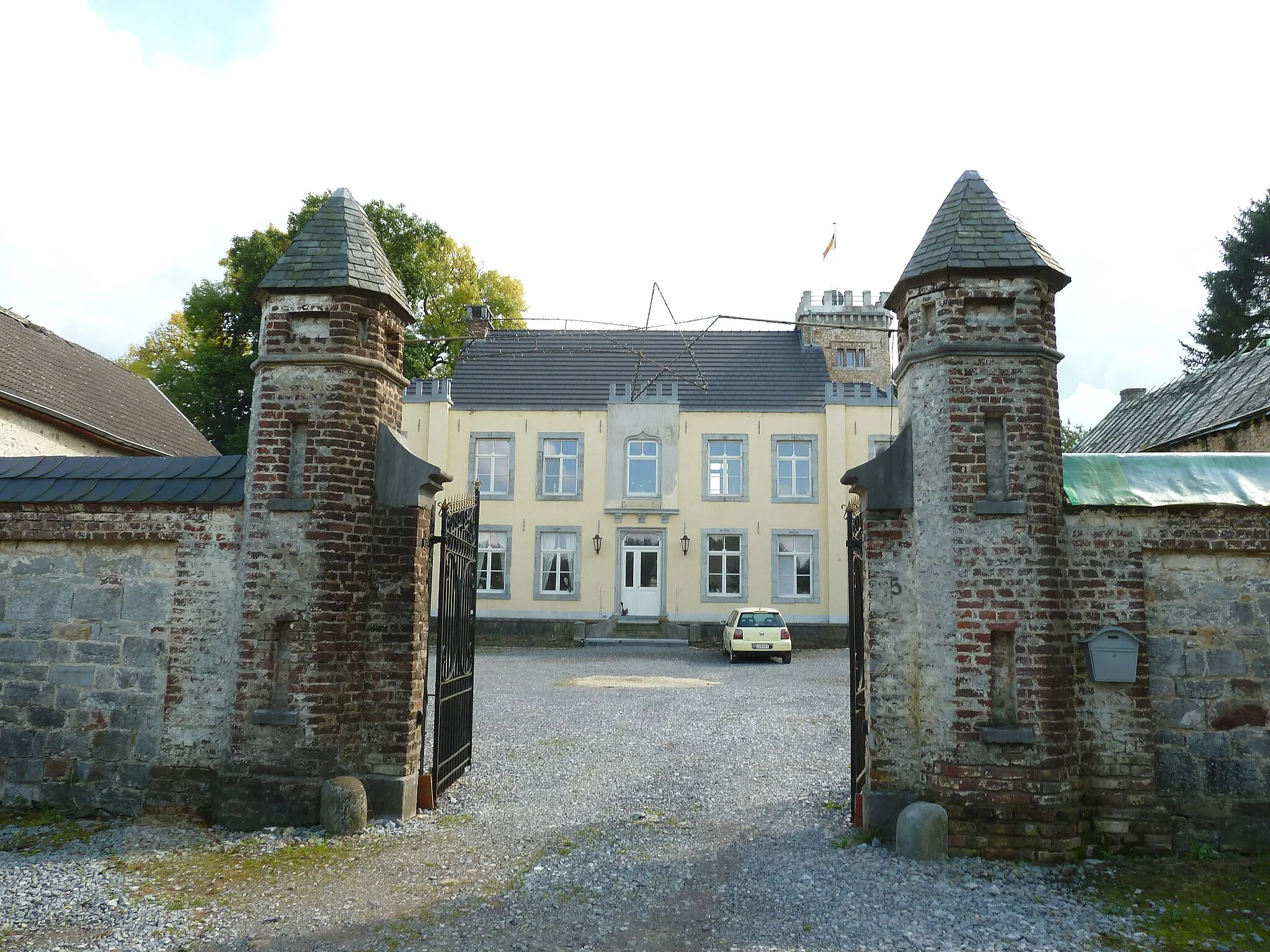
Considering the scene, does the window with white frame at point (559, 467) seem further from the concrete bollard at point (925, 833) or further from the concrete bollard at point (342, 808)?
the concrete bollard at point (925, 833)

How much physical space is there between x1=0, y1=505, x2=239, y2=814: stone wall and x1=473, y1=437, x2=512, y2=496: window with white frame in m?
18.4

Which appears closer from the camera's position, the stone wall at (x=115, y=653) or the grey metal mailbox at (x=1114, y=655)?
the grey metal mailbox at (x=1114, y=655)

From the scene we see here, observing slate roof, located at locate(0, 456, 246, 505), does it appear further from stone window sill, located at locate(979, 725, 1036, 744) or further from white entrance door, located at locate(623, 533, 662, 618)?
white entrance door, located at locate(623, 533, 662, 618)

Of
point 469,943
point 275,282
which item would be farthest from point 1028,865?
point 275,282

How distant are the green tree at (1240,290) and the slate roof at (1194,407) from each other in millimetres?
12006

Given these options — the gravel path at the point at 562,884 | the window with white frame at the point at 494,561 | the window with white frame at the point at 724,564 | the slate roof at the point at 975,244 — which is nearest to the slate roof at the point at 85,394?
the window with white frame at the point at 494,561

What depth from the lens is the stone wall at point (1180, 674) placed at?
6152 millimetres

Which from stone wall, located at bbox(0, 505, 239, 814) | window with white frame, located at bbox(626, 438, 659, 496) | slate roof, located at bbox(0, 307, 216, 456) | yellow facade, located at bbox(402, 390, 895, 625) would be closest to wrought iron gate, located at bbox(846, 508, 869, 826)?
stone wall, located at bbox(0, 505, 239, 814)

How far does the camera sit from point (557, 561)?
25438mm

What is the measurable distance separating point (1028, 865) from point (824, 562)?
19.3m

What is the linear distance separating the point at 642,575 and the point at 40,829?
63.4 feet

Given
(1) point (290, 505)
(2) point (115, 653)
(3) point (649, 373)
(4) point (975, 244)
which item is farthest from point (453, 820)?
(3) point (649, 373)

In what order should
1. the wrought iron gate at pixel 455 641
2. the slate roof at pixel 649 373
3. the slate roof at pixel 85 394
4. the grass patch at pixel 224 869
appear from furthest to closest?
1. the slate roof at pixel 649 373
2. the slate roof at pixel 85 394
3. the wrought iron gate at pixel 455 641
4. the grass patch at pixel 224 869

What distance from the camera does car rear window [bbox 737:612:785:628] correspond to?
65.5ft
